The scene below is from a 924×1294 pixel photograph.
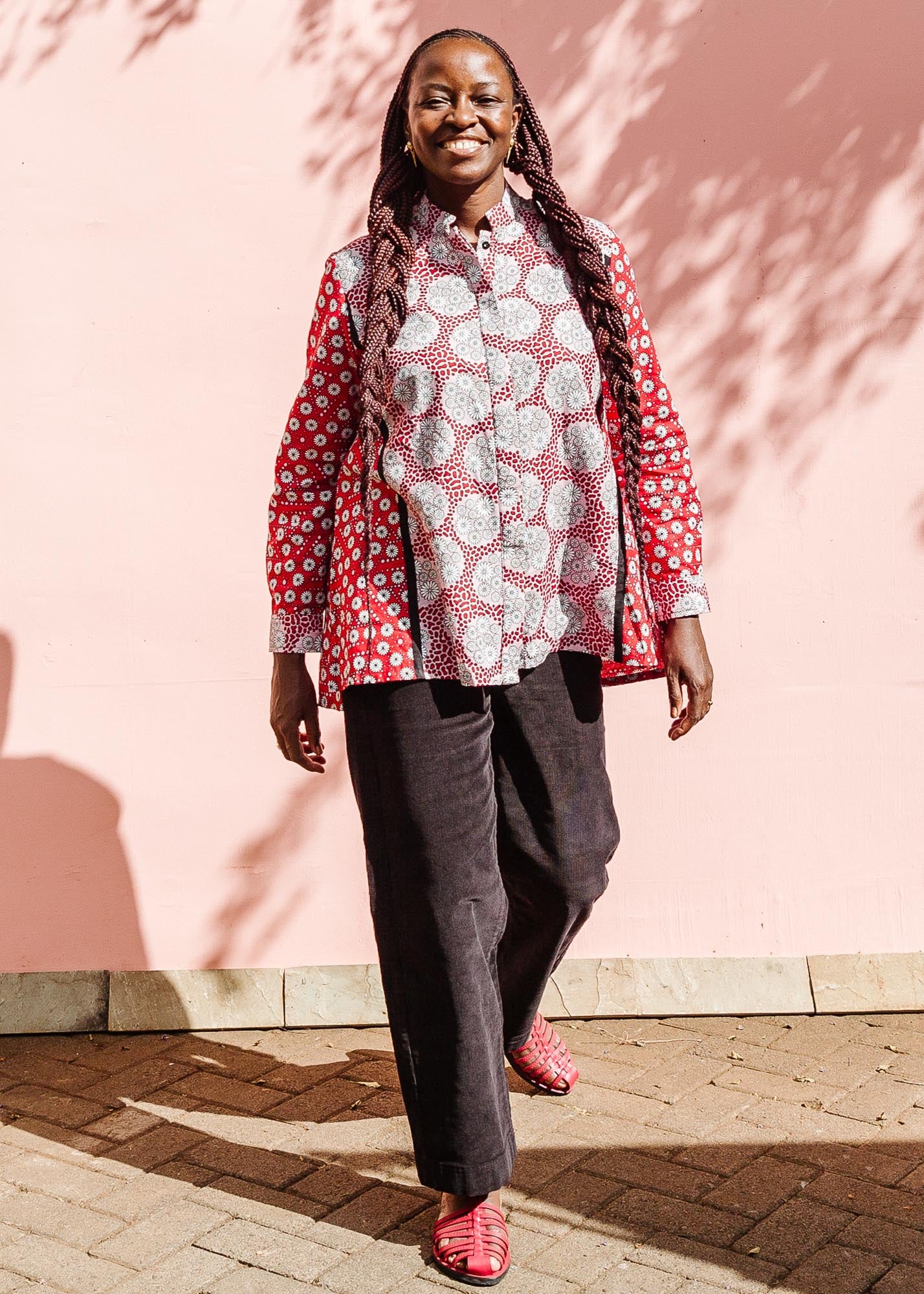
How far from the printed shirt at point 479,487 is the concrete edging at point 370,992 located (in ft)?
4.68

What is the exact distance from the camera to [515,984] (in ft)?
11.3

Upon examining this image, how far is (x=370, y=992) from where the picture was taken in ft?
13.9

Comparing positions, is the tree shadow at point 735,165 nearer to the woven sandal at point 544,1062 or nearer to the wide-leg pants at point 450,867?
the wide-leg pants at point 450,867

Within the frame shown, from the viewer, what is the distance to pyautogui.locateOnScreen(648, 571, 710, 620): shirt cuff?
3102 millimetres

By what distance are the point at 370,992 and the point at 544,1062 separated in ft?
2.49

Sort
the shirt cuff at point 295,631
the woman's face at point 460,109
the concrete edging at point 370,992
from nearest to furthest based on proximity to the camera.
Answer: the woman's face at point 460,109, the shirt cuff at point 295,631, the concrete edging at point 370,992

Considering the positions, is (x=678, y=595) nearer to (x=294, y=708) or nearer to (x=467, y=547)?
(x=467, y=547)

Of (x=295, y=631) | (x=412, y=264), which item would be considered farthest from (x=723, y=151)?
(x=295, y=631)

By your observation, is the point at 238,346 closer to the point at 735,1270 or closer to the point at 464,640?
the point at 464,640

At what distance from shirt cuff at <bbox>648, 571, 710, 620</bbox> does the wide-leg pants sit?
19 cm

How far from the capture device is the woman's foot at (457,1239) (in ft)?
9.39

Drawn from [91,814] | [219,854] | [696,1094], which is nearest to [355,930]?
[219,854]

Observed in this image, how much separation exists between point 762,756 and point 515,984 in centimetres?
116

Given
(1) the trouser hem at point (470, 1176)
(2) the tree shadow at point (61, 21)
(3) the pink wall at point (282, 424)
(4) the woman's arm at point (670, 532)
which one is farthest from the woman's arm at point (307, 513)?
(2) the tree shadow at point (61, 21)
